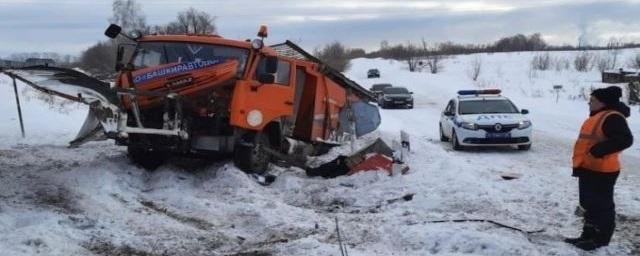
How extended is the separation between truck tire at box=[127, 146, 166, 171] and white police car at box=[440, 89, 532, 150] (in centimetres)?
813

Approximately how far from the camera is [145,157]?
460 inches

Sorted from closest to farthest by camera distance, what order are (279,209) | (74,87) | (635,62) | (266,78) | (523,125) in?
(279,209) < (74,87) < (266,78) < (523,125) < (635,62)

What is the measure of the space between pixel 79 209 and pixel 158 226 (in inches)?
37.3

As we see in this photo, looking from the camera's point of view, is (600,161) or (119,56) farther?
(119,56)

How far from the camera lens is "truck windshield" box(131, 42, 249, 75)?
1097cm

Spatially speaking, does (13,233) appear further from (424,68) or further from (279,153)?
(424,68)

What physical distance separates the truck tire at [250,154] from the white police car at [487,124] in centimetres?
718

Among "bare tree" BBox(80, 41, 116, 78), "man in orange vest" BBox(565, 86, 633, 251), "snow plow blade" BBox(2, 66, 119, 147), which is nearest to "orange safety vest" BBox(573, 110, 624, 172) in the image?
"man in orange vest" BBox(565, 86, 633, 251)

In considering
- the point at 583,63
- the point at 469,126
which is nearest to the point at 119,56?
the point at 469,126

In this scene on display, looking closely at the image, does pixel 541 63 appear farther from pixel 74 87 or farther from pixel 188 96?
pixel 74 87

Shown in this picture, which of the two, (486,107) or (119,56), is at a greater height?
(119,56)

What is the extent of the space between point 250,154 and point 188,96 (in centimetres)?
134

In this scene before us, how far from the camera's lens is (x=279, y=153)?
472 inches

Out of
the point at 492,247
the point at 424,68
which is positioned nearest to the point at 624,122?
the point at 492,247
